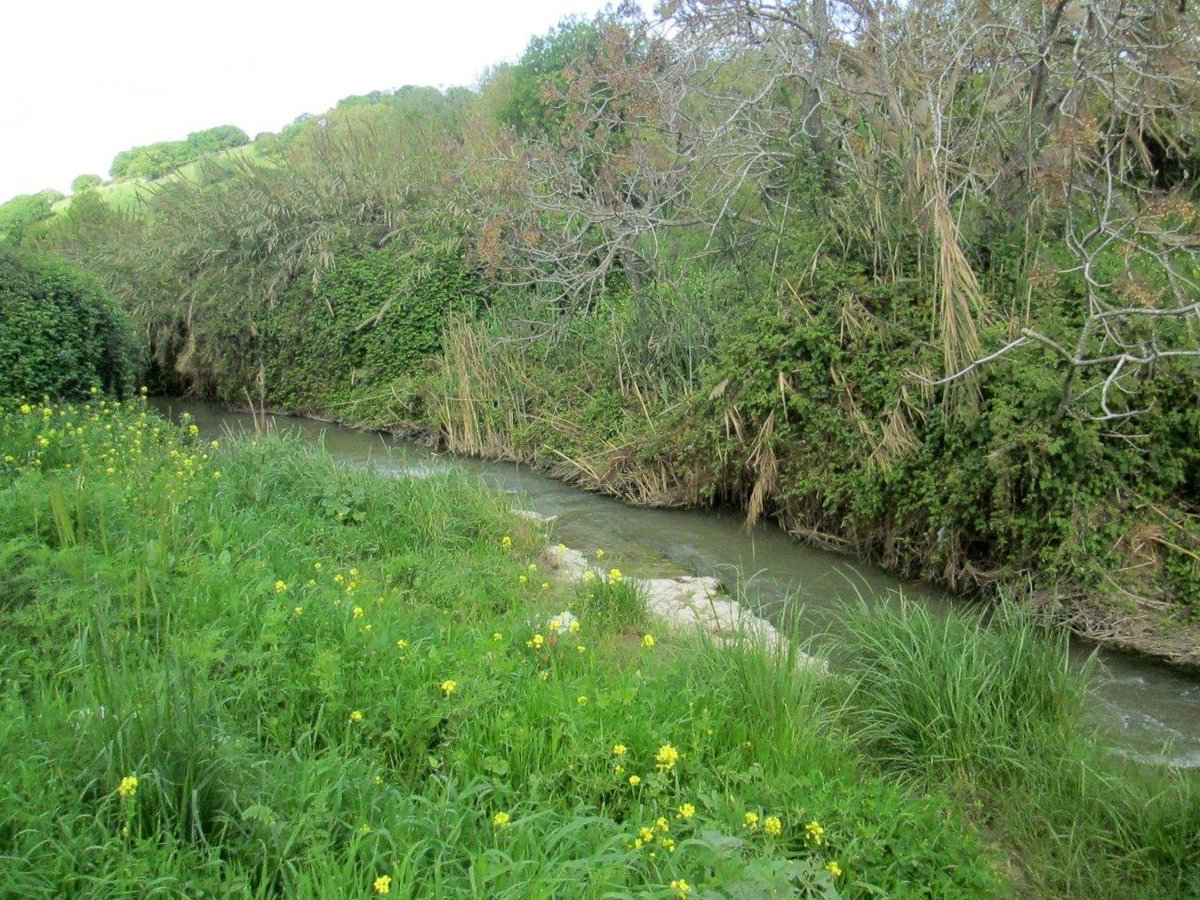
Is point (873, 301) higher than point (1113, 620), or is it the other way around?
point (873, 301)

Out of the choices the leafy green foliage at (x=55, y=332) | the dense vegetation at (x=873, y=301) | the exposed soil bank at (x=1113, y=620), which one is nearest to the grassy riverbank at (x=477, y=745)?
the exposed soil bank at (x=1113, y=620)

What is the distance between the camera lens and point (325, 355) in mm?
14719

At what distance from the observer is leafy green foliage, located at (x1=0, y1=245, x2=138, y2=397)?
8.07 m

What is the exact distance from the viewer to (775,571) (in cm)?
702

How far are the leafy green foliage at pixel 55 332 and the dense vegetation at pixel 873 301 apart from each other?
12.3 ft

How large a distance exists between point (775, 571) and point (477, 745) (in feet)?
13.5

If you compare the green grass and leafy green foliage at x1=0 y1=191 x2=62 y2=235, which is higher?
leafy green foliage at x1=0 y1=191 x2=62 y2=235

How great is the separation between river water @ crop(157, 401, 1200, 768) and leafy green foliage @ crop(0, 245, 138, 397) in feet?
8.92

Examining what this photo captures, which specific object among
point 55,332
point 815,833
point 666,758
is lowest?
point 815,833

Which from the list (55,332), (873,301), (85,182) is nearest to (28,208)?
(85,182)

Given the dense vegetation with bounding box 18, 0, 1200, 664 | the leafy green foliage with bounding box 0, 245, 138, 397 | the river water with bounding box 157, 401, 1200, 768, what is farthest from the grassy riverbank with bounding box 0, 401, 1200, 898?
the leafy green foliage with bounding box 0, 245, 138, 397

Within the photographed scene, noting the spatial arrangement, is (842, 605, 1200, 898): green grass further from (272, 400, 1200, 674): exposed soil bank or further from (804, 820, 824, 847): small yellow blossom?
(804, 820, 824, 847): small yellow blossom

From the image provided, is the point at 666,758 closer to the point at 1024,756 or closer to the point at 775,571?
the point at 1024,756

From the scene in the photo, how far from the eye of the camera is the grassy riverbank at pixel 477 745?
259 cm
